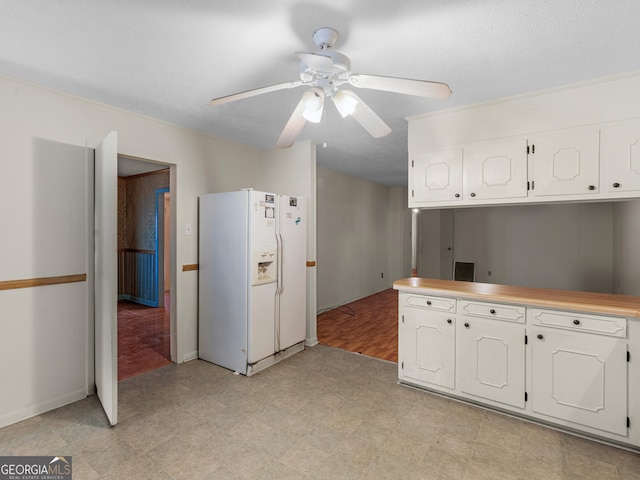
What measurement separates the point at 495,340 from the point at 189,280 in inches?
114

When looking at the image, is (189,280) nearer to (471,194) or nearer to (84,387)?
(84,387)

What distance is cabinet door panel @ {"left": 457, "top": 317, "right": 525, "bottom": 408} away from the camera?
227 centimetres

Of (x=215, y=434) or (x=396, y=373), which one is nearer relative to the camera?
(x=215, y=434)

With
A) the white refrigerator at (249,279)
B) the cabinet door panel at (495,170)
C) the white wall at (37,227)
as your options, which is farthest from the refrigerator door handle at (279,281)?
the cabinet door panel at (495,170)

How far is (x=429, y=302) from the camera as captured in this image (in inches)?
103

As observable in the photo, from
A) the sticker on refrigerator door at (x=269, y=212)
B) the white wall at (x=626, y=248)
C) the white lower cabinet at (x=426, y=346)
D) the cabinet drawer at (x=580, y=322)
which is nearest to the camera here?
the cabinet drawer at (x=580, y=322)

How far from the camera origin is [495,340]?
235 cm

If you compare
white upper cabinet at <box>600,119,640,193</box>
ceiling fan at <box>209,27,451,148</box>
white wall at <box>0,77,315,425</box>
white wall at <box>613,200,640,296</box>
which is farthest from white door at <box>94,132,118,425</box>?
white wall at <box>613,200,640,296</box>

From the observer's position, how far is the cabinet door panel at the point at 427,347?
2543mm

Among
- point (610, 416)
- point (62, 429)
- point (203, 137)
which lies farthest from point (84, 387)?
point (610, 416)

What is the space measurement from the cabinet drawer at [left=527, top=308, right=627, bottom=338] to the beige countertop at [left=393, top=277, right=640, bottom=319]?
52 mm

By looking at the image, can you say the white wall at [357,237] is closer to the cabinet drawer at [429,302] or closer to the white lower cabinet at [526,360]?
the cabinet drawer at [429,302]

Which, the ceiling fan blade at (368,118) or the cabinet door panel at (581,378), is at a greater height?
the ceiling fan blade at (368,118)

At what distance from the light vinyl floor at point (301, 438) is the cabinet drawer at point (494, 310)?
73 centimetres
